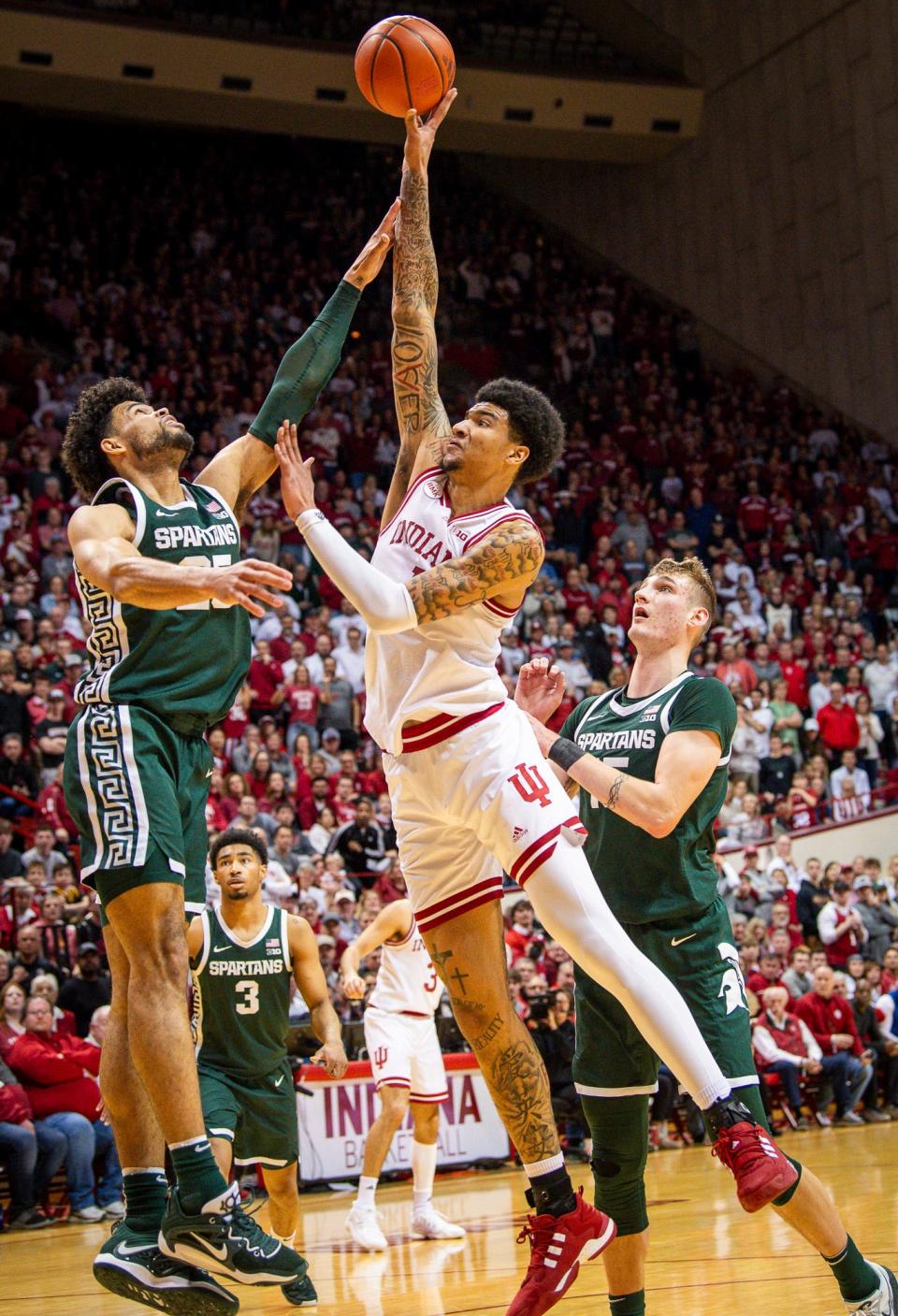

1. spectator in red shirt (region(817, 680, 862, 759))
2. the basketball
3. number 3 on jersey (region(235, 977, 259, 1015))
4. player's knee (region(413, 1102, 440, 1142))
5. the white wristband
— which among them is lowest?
player's knee (region(413, 1102, 440, 1142))

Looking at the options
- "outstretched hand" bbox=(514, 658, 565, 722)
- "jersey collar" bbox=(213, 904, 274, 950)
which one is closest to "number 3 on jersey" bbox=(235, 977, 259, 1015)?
"jersey collar" bbox=(213, 904, 274, 950)

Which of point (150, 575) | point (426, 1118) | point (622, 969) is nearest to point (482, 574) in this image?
point (150, 575)

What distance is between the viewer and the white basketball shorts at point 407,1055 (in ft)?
29.8

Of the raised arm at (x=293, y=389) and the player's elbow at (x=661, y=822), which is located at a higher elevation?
the raised arm at (x=293, y=389)

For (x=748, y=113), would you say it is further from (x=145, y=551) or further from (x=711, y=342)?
(x=145, y=551)

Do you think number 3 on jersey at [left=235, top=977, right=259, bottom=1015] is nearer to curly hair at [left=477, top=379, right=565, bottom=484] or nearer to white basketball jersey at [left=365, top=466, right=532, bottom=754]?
white basketball jersey at [left=365, top=466, right=532, bottom=754]

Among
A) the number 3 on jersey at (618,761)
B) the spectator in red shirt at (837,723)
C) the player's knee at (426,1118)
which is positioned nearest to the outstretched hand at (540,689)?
the number 3 on jersey at (618,761)

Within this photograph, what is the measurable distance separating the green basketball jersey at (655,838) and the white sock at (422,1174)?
4191 millimetres

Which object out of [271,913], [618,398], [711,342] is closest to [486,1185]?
[271,913]

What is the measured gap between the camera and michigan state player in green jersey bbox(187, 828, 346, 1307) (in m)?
7.25

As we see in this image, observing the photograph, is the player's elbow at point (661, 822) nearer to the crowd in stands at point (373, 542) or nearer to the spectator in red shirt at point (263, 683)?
the crowd in stands at point (373, 542)

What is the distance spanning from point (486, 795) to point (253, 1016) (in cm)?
324

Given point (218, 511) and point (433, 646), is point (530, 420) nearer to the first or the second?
point (433, 646)

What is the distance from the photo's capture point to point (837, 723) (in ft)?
56.2
